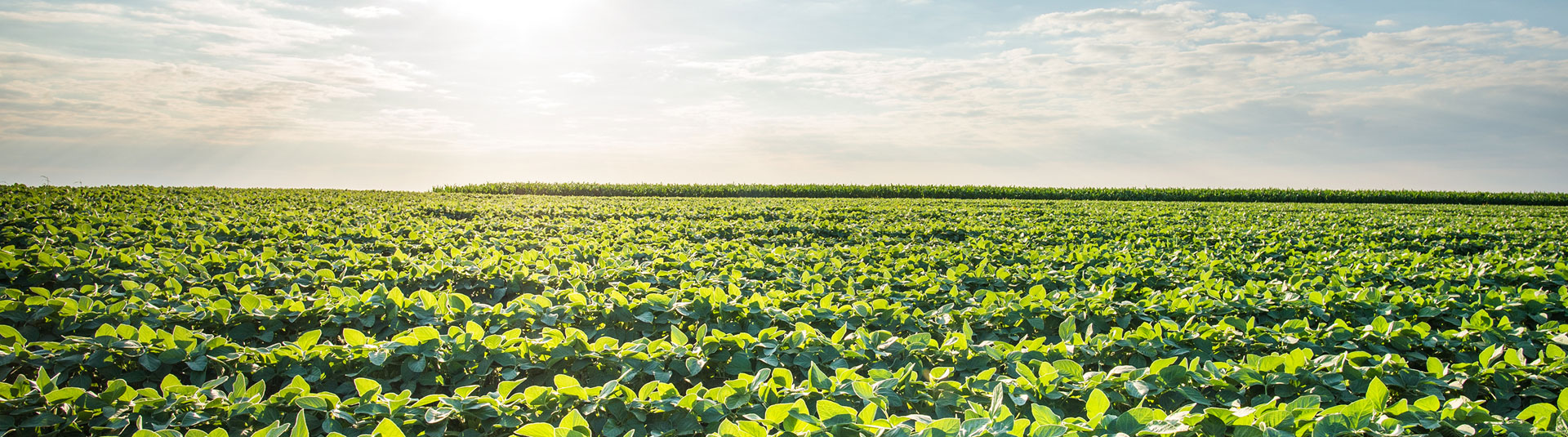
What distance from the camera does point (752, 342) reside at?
3297 mm

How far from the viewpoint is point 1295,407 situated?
2465 millimetres

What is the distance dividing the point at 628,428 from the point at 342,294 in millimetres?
2562

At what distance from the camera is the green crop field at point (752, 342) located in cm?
256

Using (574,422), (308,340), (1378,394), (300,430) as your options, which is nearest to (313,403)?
Result: (300,430)

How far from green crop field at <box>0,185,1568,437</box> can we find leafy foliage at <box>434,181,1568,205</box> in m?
31.3

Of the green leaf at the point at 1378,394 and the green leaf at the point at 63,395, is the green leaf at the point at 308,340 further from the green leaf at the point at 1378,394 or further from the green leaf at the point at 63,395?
the green leaf at the point at 1378,394

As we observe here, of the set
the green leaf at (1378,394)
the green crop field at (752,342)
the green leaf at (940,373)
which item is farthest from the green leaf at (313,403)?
the green leaf at (1378,394)

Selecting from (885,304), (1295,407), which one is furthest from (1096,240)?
(1295,407)

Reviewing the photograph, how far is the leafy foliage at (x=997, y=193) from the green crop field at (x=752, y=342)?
31349 mm

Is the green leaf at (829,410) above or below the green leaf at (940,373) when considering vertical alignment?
above

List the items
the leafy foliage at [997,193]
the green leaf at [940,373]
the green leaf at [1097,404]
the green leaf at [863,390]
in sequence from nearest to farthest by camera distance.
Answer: the green leaf at [1097,404] → the green leaf at [863,390] → the green leaf at [940,373] → the leafy foliage at [997,193]

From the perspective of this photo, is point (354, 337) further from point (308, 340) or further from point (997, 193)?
point (997, 193)

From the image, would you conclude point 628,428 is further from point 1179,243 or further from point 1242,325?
point 1179,243

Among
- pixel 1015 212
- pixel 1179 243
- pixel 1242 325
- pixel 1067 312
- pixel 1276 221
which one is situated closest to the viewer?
pixel 1242 325
